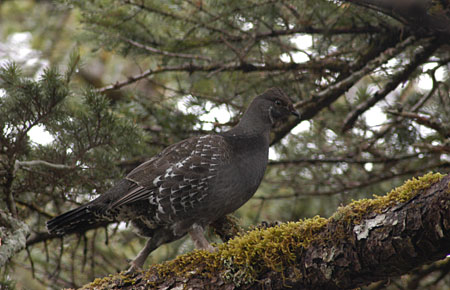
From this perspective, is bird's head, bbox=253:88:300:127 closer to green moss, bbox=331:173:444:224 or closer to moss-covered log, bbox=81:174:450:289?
moss-covered log, bbox=81:174:450:289

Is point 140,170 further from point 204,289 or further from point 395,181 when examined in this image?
point 395,181

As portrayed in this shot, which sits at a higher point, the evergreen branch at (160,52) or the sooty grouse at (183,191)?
the evergreen branch at (160,52)

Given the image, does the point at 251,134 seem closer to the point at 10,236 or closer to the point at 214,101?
the point at 214,101

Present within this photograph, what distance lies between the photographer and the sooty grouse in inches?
198

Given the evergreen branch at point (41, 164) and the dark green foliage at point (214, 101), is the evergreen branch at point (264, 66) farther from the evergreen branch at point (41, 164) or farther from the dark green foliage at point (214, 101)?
the evergreen branch at point (41, 164)

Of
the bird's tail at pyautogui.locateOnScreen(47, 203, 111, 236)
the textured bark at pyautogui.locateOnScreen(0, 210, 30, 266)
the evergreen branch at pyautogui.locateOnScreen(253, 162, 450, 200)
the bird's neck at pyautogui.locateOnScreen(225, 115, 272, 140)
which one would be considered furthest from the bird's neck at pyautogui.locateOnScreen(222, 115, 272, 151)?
the textured bark at pyautogui.locateOnScreen(0, 210, 30, 266)

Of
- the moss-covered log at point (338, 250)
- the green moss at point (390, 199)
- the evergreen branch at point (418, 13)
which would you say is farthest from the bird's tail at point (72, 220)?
the evergreen branch at point (418, 13)

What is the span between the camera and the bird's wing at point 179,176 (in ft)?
16.5

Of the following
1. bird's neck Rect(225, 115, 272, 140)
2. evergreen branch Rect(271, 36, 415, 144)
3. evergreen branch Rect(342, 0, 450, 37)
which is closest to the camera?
evergreen branch Rect(342, 0, 450, 37)

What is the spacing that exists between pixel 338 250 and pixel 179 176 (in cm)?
225

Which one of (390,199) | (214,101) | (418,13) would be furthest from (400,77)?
(390,199)

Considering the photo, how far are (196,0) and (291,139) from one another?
273cm

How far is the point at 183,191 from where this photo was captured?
16.5 feet

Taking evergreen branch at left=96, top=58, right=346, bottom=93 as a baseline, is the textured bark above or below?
below
